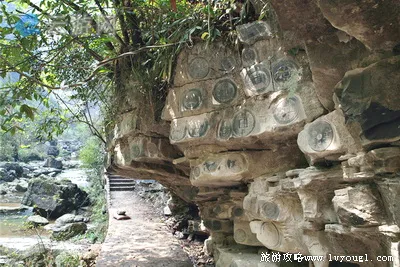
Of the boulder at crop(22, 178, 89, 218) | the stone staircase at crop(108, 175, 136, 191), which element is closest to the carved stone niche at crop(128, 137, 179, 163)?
the stone staircase at crop(108, 175, 136, 191)

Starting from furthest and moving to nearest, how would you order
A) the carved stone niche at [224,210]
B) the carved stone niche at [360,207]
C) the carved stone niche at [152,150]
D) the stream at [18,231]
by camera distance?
1. the stream at [18,231]
2. the carved stone niche at [152,150]
3. the carved stone niche at [224,210]
4. the carved stone niche at [360,207]

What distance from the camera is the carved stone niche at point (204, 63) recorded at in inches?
123

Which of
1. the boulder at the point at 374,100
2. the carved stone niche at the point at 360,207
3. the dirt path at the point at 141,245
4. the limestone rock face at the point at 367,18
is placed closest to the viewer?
the limestone rock face at the point at 367,18

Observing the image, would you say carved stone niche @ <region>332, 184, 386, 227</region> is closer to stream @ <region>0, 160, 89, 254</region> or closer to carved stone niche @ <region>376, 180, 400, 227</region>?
carved stone niche @ <region>376, 180, 400, 227</region>

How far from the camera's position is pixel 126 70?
425 centimetres

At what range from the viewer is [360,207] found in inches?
77.9

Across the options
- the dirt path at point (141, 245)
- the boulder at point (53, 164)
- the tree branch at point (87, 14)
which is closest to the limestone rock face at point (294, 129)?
the tree branch at point (87, 14)

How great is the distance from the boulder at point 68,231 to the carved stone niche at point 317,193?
878 centimetres

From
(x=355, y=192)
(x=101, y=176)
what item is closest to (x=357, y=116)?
(x=355, y=192)

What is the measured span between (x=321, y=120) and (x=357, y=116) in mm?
507

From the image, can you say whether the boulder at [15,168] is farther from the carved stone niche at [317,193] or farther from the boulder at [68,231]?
the carved stone niche at [317,193]

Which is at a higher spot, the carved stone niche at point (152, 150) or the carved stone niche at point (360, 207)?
the carved stone niche at point (152, 150)

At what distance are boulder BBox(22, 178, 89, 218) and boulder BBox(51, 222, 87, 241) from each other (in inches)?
97.5

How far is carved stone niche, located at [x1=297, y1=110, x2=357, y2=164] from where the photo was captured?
84.2 inches
